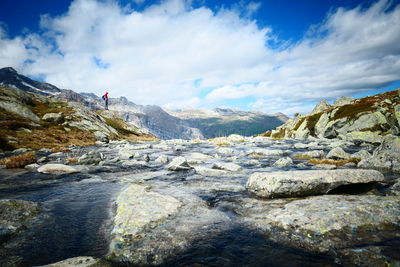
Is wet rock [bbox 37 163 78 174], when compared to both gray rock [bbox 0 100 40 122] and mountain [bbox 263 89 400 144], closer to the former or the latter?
mountain [bbox 263 89 400 144]

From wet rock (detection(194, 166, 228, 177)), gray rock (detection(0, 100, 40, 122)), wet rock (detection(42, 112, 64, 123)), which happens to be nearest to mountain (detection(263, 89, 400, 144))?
wet rock (detection(194, 166, 228, 177))

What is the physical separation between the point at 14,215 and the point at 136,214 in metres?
3.94

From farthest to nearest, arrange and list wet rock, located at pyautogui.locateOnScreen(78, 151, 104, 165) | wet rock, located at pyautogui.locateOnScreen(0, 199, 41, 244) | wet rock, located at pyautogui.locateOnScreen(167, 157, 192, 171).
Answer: wet rock, located at pyautogui.locateOnScreen(78, 151, 104, 165)
wet rock, located at pyautogui.locateOnScreen(167, 157, 192, 171)
wet rock, located at pyautogui.locateOnScreen(0, 199, 41, 244)

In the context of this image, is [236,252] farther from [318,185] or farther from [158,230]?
[318,185]

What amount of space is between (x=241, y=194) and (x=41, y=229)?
753cm

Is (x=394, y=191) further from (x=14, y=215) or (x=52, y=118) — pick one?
(x=52, y=118)

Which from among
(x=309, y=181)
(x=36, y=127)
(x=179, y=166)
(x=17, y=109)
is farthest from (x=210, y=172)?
(x=17, y=109)

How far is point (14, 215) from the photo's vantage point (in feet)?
21.1

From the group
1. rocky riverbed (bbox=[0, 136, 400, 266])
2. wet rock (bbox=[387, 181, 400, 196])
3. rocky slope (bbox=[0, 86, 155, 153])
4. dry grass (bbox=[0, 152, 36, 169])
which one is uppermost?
rocky slope (bbox=[0, 86, 155, 153])

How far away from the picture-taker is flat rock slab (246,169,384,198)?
26.9ft

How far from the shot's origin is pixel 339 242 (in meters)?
4.77

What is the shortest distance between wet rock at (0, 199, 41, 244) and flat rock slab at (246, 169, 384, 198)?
8.66 meters

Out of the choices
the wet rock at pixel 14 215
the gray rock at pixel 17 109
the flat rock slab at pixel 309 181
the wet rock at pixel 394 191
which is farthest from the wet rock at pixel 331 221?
the gray rock at pixel 17 109

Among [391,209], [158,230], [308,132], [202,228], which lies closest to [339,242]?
[391,209]
